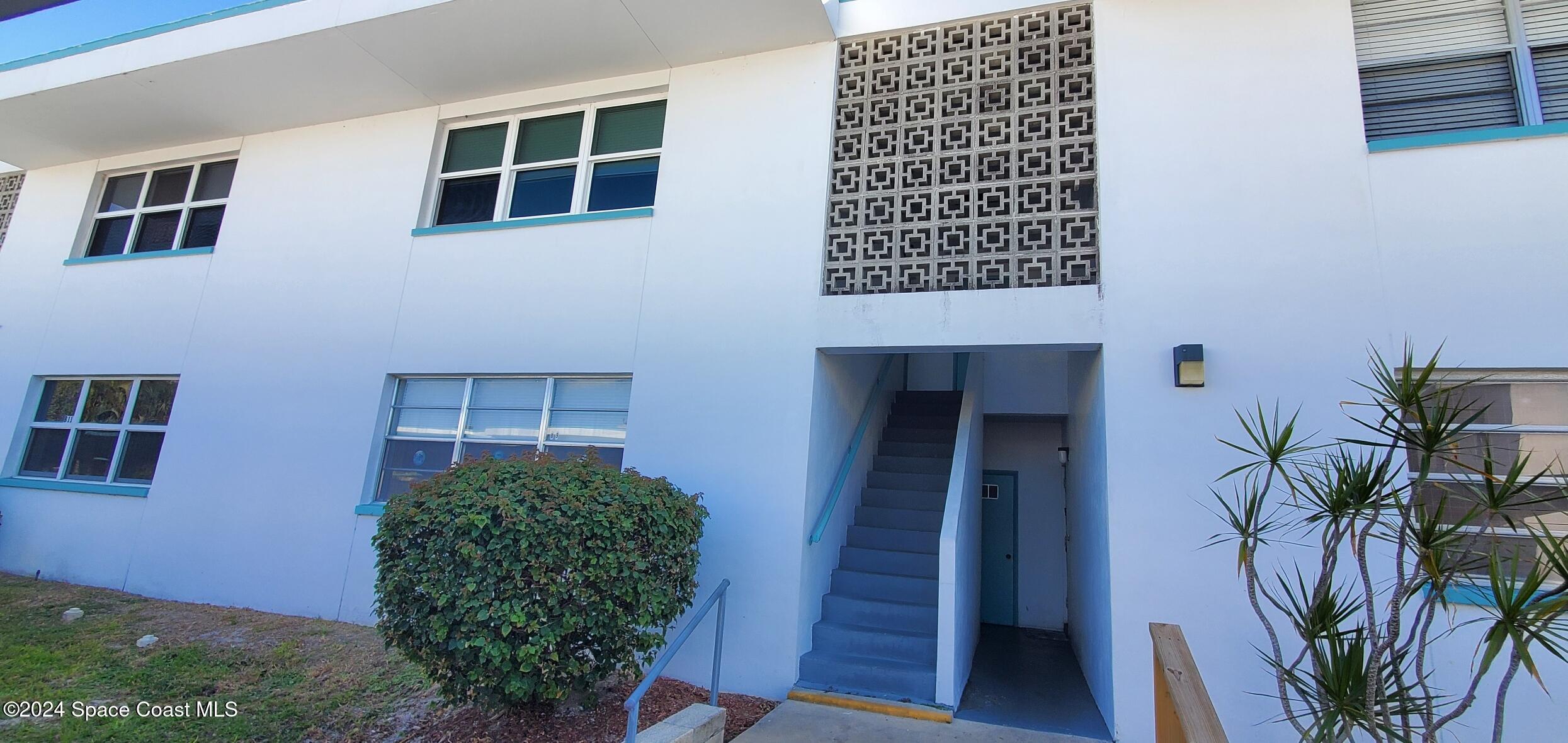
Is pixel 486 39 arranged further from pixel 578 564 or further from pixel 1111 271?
pixel 1111 271

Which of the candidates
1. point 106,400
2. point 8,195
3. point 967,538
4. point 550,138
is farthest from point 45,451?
point 967,538

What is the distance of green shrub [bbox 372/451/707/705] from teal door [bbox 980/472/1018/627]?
17.3 feet

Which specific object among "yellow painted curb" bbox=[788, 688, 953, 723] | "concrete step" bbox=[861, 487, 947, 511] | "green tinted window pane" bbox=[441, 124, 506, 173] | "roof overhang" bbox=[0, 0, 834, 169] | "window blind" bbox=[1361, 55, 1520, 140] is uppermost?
"roof overhang" bbox=[0, 0, 834, 169]

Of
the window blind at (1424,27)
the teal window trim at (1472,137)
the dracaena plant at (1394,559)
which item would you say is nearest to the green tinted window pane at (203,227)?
the dracaena plant at (1394,559)

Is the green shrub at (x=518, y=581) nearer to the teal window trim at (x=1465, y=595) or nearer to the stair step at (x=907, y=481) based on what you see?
the stair step at (x=907, y=481)

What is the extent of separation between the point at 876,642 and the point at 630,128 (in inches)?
203

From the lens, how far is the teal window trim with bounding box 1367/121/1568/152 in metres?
4.46

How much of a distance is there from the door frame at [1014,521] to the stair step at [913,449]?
928 millimetres

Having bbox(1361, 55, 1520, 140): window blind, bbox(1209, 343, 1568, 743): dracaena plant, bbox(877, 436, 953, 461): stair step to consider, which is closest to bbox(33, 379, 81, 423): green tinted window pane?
bbox(877, 436, 953, 461): stair step

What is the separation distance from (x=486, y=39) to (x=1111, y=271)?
561cm

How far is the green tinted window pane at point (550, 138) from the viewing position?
7129mm

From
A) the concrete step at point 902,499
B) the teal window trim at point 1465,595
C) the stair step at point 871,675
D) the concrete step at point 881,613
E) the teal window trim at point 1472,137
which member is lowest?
the stair step at point 871,675

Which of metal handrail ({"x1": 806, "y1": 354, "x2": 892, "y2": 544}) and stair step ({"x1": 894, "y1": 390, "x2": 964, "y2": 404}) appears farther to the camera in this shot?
stair step ({"x1": 894, "y1": 390, "x2": 964, "y2": 404})

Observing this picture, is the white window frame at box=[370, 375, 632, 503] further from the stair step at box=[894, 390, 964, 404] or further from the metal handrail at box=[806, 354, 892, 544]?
the stair step at box=[894, 390, 964, 404]
